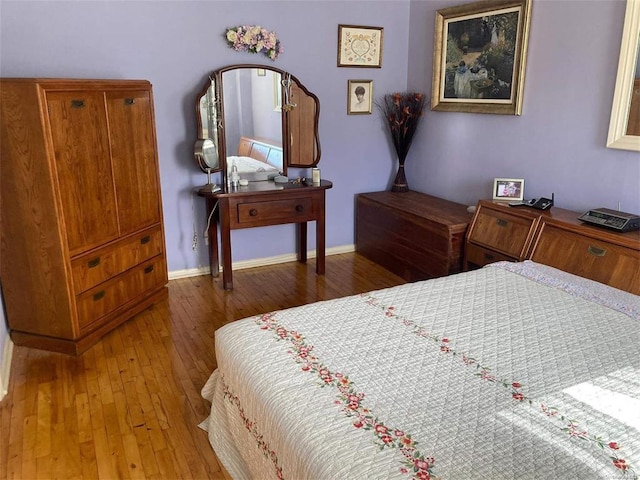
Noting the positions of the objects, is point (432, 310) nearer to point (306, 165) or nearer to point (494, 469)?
point (494, 469)

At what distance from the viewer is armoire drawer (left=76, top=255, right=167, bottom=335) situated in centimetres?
276

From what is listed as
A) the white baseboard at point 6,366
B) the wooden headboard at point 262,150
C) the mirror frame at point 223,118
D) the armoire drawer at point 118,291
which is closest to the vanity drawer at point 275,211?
the mirror frame at point 223,118

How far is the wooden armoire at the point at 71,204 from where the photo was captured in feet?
8.16

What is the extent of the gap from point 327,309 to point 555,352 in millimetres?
842

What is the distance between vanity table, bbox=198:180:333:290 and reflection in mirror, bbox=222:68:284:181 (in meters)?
0.17

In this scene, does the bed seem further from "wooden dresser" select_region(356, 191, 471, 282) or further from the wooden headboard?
the wooden headboard

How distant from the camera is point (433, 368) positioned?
161 centimetres

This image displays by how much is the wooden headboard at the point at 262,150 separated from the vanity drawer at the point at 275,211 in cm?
39

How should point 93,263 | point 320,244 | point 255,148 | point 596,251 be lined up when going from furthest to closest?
point 320,244 < point 255,148 < point 93,263 < point 596,251

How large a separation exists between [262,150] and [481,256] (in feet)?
5.81

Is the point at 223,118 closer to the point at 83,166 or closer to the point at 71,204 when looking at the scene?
the point at 83,166

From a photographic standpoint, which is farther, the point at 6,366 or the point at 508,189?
the point at 508,189

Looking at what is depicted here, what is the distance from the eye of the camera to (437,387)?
4.94 feet

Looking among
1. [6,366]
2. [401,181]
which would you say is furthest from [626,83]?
[6,366]
